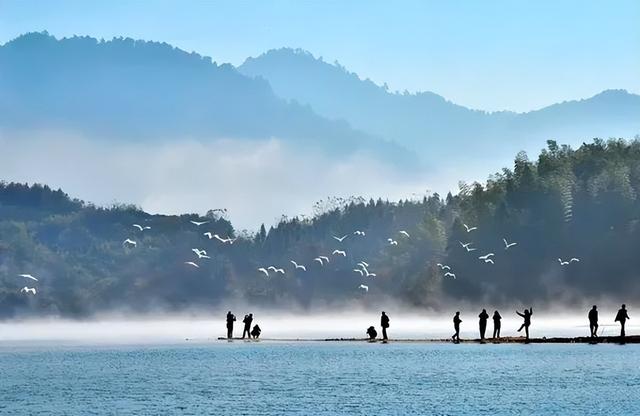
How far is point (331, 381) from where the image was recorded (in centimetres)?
8294

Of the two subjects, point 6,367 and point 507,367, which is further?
point 6,367

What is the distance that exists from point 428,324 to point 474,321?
9391mm

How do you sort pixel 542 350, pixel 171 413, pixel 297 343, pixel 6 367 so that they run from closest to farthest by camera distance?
pixel 171 413, pixel 6 367, pixel 542 350, pixel 297 343

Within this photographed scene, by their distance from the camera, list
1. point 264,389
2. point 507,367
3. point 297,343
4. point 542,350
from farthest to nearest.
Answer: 1. point 297,343
2. point 542,350
3. point 507,367
4. point 264,389

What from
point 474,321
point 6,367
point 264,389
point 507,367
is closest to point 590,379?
point 507,367

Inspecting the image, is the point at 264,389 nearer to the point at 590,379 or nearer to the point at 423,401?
the point at 423,401

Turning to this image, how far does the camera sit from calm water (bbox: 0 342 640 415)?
68.0m

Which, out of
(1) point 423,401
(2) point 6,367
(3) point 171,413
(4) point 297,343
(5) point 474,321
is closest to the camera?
(3) point 171,413

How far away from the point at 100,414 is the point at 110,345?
72.6m

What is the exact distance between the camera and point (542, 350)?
348ft

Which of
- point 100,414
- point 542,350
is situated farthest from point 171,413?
point 542,350

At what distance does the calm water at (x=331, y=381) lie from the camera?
223ft

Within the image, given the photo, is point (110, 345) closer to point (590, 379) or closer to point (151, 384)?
point (151, 384)

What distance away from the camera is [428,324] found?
7815 inches
